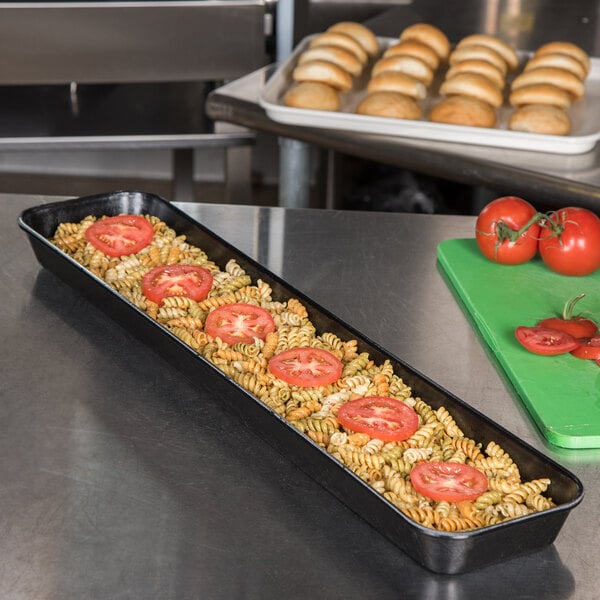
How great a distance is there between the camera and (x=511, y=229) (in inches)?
56.1

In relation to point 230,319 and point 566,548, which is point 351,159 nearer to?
point 230,319

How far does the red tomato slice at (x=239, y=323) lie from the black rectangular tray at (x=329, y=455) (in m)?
0.05

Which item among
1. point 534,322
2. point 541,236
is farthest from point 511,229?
point 534,322

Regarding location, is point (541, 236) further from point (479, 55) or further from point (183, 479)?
point (479, 55)

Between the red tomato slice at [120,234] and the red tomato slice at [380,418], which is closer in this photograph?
the red tomato slice at [380,418]

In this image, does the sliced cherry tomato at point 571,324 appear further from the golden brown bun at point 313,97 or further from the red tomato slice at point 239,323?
the golden brown bun at point 313,97

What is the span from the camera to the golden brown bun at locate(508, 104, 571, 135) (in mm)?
1959

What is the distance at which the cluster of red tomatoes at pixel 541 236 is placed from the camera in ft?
4.61

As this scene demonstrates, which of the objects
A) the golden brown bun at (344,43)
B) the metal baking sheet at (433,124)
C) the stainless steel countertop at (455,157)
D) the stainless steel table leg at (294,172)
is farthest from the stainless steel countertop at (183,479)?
the golden brown bun at (344,43)

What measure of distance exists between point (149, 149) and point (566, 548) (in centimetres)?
212

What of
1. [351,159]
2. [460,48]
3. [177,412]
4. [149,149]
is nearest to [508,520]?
[177,412]

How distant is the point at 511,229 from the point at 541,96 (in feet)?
2.40

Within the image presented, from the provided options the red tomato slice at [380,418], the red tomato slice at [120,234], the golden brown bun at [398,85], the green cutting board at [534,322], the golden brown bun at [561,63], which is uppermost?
the golden brown bun at [561,63]

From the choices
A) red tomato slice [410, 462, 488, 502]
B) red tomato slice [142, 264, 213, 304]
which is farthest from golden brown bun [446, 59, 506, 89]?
red tomato slice [410, 462, 488, 502]
